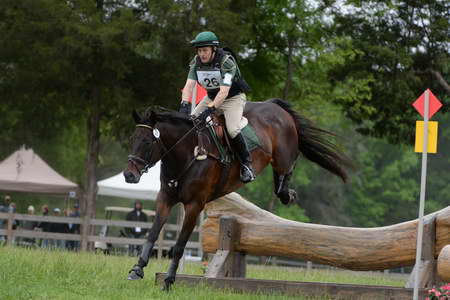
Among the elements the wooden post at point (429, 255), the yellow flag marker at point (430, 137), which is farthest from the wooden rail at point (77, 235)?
the yellow flag marker at point (430, 137)

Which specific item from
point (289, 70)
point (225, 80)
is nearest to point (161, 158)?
point (225, 80)

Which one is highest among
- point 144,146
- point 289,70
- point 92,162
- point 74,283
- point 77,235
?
point 289,70

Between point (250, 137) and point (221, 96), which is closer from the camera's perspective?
point (221, 96)

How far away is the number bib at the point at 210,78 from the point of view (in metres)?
8.95

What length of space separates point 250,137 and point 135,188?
549 inches

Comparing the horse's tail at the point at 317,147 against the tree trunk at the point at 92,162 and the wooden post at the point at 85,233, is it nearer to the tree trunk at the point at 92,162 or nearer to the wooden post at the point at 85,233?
the wooden post at the point at 85,233

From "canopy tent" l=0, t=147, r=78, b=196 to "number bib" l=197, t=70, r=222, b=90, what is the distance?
15.8 metres

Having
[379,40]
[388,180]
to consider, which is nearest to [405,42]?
[379,40]

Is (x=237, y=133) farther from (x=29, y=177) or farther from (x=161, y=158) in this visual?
(x=29, y=177)

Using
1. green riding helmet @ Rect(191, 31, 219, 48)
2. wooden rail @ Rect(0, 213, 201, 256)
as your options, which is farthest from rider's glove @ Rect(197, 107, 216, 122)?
wooden rail @ Rect(0, 213, 201, 256)

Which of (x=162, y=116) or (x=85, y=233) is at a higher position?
(x=162, y=116)

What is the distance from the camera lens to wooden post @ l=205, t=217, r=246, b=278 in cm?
979

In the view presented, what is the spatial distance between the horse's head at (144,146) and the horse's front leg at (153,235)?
22.3 inches

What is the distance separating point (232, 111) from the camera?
927 centimetres
